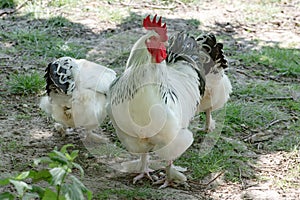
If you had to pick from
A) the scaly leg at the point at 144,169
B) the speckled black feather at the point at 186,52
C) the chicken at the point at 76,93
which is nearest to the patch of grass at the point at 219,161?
the scaly leg at the point at 144,169

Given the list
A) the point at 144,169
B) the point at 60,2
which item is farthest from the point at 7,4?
the point at 144,169

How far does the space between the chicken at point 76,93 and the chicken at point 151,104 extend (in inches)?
15.2

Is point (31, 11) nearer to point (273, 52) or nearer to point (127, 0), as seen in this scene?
point (127, 0)

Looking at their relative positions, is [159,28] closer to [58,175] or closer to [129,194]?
[129,194]

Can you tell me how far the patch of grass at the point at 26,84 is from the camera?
17.6 ft

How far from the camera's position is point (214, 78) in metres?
4.64

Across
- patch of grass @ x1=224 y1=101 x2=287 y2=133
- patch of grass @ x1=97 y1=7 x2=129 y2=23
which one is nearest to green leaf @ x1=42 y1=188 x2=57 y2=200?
patch of grass @ x1=224 y1=101 x2=287 y2=133

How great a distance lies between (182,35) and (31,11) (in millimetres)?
3943

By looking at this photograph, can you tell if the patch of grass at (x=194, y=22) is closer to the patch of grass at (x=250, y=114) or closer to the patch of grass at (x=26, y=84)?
the patch of grass at (x=250, y=114)

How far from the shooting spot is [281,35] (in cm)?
789

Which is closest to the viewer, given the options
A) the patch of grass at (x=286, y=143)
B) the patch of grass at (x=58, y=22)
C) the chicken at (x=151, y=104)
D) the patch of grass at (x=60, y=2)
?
the chicken at (x=151, y=104)

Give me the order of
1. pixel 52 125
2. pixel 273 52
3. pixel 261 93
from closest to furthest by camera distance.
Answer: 1. pixel 52 125
2. pixel 261 93
3. pixel 273 52

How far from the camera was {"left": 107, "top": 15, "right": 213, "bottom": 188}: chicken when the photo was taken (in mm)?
3529

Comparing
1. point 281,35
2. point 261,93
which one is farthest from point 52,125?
point 281,35
